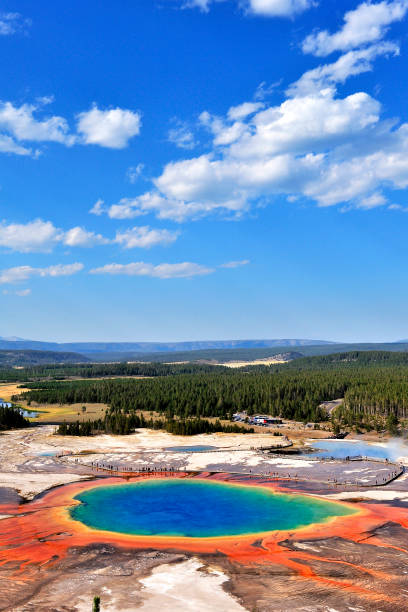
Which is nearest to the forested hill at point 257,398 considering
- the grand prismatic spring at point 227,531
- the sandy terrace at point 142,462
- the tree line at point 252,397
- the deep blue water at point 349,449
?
the tree line at point 252,397

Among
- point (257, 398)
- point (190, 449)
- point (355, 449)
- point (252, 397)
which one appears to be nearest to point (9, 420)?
point (190, 449)

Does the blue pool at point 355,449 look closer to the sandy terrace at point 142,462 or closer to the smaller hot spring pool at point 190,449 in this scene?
the sandy terrace at point 142,462

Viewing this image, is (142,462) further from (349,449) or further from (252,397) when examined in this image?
(252,397)

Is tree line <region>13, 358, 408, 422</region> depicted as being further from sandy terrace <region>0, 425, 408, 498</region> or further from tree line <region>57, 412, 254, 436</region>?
sandy terrace <region>0, 425, 408, 498</region>

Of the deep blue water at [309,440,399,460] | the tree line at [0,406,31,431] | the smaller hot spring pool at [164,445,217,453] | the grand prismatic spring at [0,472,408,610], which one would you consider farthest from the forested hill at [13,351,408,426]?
the grand prismatic spring at [0,472,408,610]

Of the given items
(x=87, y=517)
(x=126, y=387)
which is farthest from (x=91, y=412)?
(x=87, y=517)
